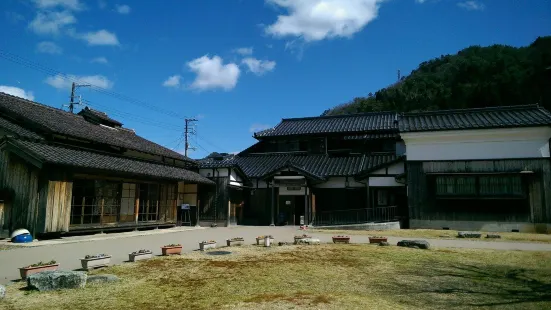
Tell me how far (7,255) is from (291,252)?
8.73 m

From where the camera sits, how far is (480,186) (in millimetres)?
20547

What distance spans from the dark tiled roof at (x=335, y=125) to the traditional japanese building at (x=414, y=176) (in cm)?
23

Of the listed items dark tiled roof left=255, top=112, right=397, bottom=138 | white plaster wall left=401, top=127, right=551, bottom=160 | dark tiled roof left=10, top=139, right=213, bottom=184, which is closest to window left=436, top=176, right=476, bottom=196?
white plaster wall left=401, top=127, right=551, bottom=160

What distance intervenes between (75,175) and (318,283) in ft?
43.8

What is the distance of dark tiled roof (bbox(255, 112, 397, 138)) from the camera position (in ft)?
98.6

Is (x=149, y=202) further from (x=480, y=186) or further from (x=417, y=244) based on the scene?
(x=480, y=186)

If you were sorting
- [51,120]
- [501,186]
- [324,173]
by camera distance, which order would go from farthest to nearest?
[324,173]
[501,186]
[51,120]

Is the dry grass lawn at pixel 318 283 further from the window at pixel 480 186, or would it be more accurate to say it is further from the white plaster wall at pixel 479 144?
the white plaster wall at pixel 479 144

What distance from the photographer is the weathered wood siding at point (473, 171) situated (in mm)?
20062

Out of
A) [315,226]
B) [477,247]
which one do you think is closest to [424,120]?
[315,226]

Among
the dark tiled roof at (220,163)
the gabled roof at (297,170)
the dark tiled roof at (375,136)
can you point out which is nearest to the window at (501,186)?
the dark tiled roof at (375,136)

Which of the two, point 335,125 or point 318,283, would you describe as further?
point 335,125

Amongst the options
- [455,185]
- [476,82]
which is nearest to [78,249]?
[455,185]

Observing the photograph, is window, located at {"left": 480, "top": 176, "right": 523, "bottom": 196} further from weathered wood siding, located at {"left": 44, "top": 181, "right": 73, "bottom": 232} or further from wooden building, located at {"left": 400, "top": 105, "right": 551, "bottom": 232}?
weathered wood siding, located at {"left": 44, "top": 181, "right": 73, "bottom": 232}
